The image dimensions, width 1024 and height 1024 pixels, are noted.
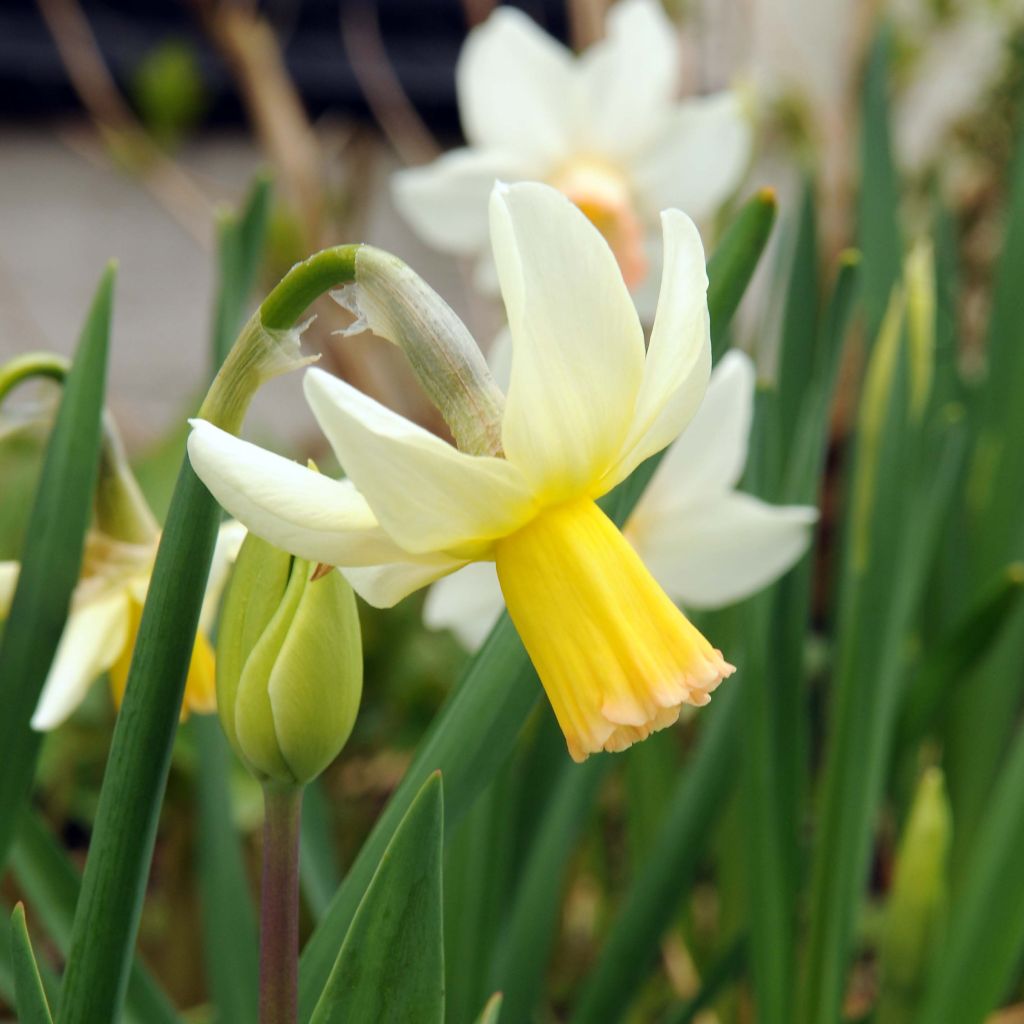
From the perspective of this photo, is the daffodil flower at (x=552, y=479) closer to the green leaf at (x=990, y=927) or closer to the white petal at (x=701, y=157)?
the green leaf at (x=990, y=927)

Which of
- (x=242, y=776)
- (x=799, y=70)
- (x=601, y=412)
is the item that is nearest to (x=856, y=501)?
(x=601, y=412)

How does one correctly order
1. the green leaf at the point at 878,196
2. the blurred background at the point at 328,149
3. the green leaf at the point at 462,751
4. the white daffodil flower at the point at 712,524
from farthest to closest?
the blurred background at the point at 328,149 < the green leaf at the point at 878,196 < the white daffodil flower at the point at 712,524 < the green leaf at the point at 462,751

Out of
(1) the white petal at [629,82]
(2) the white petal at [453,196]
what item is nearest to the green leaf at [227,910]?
(2) the white petal at [453,196]

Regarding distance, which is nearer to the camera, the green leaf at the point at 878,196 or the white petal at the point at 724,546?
the white petal at the point at 724,546

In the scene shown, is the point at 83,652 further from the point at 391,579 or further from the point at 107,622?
the point at 391,579

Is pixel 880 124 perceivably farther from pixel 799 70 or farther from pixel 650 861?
pixel 799 70
